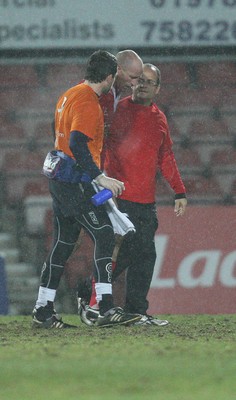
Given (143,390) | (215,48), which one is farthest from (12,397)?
(215,48)

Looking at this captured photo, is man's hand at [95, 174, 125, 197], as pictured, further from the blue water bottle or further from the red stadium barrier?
the red stadium barrier

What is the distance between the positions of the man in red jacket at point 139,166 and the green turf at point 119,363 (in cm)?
47

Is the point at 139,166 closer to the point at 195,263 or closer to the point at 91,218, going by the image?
the point at 91,218

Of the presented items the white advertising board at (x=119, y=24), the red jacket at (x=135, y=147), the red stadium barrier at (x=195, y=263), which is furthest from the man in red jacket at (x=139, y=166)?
the white advertising board at (x=119, y=24)

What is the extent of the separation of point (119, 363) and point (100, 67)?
243cm

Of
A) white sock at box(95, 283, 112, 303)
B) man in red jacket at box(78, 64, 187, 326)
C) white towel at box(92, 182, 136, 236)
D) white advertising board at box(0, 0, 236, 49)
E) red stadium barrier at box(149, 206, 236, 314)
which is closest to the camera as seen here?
white sock at box(95, 283, 112, 303)

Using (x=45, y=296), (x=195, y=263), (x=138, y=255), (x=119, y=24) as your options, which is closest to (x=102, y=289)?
(x=45, y=296)

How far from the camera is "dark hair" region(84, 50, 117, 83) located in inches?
312

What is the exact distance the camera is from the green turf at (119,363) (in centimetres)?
512

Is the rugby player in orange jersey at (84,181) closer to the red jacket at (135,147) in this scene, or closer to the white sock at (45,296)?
the white sock at (45,296)

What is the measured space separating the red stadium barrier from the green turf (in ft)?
5.90

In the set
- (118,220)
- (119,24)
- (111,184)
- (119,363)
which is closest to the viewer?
(119,363)

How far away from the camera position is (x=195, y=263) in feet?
34.3

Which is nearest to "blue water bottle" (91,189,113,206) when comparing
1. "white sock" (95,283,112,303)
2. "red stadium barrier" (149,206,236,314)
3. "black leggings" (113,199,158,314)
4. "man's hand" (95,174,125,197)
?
"man's hand" (95,174,125,197)
